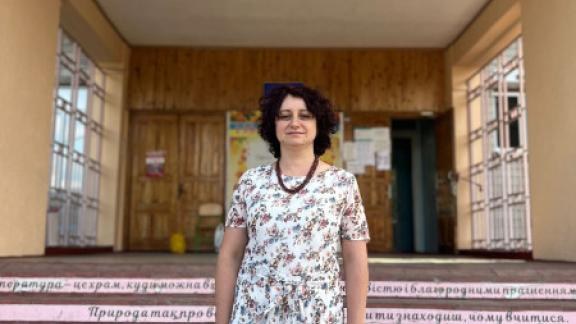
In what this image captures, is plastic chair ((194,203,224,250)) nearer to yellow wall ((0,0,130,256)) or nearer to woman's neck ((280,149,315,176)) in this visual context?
yellow wall ((0,0,130,256))

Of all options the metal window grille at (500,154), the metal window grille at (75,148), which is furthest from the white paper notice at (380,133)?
the metal window grille at (75,148)

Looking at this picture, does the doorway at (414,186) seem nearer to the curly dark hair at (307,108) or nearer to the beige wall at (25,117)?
the beige wall at (25,117)

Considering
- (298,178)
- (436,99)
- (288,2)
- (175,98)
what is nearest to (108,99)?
(175,98)

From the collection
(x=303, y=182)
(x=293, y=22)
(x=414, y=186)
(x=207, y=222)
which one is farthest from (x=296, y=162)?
(x=414, y=186)

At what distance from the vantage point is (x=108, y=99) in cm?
836

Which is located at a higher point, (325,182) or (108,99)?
(108,99)

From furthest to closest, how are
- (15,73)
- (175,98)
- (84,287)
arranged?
(175,98) < (15,73) < (84,287)

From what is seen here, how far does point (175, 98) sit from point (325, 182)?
24.2ft

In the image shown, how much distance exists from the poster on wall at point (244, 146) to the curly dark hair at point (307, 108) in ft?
22.6

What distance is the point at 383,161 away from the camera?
28.7 ft

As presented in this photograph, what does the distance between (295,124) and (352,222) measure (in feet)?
1.00

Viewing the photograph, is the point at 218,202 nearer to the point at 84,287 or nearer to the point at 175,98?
the point at 175,98

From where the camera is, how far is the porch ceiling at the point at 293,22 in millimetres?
7027

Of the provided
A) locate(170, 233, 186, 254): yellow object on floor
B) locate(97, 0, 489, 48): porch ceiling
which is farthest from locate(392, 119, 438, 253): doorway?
locate(170, 233, 186, 254): yellow object on floor
